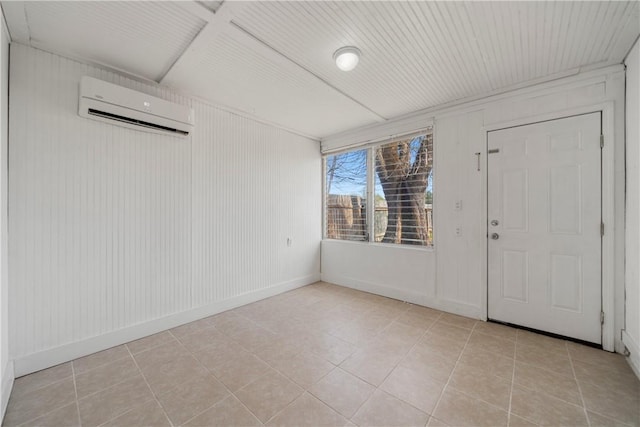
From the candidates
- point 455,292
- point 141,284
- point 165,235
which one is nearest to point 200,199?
point 165,235

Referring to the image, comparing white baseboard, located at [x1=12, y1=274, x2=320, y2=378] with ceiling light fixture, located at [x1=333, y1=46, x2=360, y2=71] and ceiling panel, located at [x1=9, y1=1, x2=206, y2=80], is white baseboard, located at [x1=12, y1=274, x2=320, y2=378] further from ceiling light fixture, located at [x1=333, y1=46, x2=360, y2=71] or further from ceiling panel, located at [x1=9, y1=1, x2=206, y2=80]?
ceiling light fixture, located at [x1=333, y1=46, x2=360, y2=71]

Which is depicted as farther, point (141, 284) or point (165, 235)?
point (165, 235)

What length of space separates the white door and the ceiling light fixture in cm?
181

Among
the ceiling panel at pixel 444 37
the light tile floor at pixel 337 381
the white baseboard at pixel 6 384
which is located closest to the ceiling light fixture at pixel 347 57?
the ceiling panel at pixel 444 37

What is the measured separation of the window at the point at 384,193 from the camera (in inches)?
135

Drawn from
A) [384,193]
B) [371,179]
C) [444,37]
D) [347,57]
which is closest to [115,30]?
[347,57]

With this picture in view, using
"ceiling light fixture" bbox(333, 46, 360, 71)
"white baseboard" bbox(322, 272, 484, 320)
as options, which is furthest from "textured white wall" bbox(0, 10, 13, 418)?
"white baseboard" bbox(322, 272, 484, 320)

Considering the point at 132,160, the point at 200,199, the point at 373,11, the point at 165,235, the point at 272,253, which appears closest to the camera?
the point at 373,11

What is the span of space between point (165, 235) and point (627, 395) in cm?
392

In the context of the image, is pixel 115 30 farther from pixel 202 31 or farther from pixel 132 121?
pixel 132 121

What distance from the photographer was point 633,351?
194cm

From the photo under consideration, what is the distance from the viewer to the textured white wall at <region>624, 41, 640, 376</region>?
192 cm

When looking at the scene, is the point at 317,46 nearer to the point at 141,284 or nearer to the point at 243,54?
the point at 243,54

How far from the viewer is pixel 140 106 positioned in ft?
7.63
